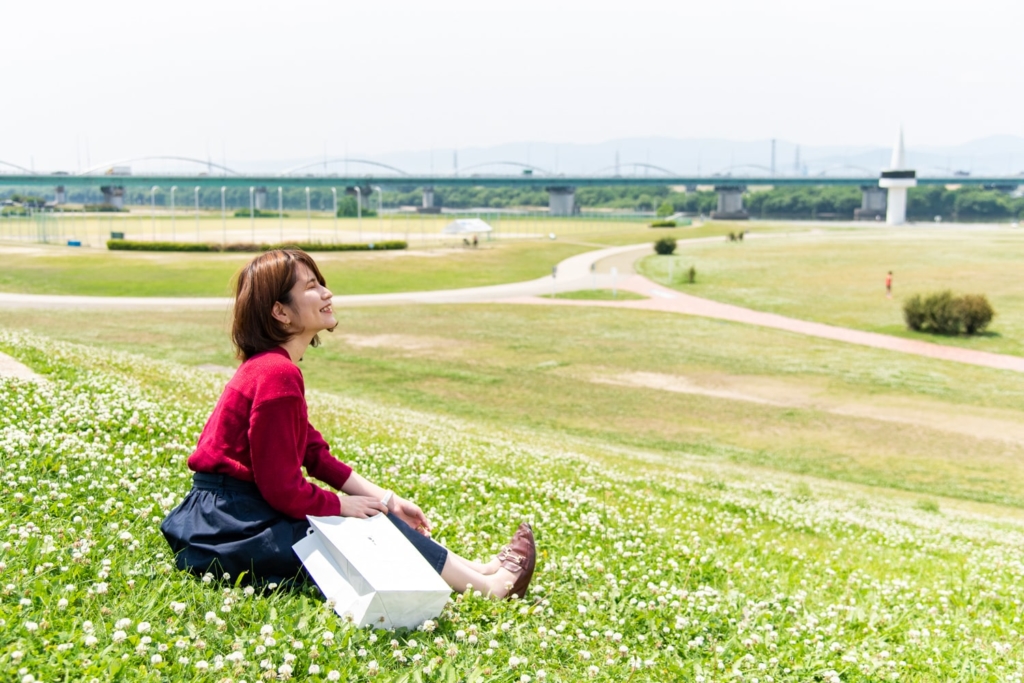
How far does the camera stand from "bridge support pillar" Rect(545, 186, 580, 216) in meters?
168

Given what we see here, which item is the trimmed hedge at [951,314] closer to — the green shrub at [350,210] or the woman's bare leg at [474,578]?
the woman's bare leg at [474,578]

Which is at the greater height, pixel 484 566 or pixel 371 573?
pixel 371 573

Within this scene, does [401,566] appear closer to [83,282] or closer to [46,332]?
[46,332]

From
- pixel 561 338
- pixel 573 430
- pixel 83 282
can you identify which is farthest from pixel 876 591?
pixel 83 282

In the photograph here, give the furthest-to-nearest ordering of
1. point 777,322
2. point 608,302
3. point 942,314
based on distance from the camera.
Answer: point 608,302
point 777,322
point 942,314

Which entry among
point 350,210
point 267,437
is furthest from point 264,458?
point 350,210

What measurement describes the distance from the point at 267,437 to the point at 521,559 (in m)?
1.93

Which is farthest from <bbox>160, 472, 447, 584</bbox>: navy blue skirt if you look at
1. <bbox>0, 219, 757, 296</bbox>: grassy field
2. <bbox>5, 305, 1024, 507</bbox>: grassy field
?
<bbox>0, 219, 757, 296</bbox>: grassy field

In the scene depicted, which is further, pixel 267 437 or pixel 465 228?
pixel 465 228

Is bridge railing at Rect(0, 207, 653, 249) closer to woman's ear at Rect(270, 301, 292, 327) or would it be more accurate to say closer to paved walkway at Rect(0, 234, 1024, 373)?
paved walkway at Rect(0, 234, 1024, 373)

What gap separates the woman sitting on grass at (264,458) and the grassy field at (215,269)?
36972 mm

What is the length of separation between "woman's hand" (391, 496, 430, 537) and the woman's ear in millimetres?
1258

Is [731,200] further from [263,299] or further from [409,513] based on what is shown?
[263,299]

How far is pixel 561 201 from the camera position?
6639 inches
